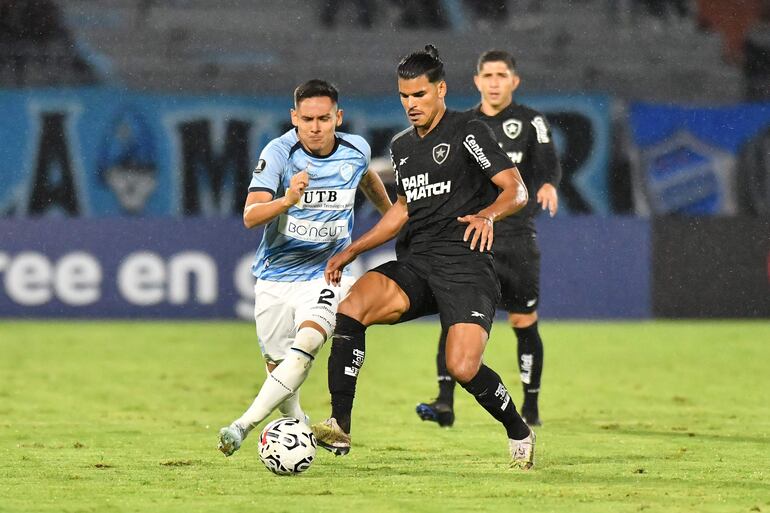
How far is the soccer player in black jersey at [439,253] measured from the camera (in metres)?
6.11

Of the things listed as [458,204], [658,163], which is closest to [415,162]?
[458,204]

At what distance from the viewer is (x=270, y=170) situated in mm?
6535

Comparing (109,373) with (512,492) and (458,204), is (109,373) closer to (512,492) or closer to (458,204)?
(458,204)

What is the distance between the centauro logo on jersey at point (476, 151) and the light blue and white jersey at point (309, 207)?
0.68 metres

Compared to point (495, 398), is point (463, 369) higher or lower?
higher

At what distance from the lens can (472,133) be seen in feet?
20.8

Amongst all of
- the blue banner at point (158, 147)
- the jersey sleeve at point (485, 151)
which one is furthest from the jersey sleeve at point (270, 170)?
the blue banner at point (158, 147)

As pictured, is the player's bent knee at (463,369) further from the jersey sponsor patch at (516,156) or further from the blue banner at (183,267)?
the blue banner at (183,267)

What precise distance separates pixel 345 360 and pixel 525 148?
254cm

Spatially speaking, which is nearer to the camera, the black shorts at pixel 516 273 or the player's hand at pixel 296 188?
the player's hand at pixel 296 188

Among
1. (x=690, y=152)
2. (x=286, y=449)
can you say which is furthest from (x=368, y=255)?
(x=286, y=449)

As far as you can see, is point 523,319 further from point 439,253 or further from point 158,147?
point 158,147

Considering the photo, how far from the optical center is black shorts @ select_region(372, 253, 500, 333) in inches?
244

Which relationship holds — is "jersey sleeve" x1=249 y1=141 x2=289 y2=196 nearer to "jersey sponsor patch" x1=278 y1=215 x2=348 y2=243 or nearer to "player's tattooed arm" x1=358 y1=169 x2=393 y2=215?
"jersey sponsor patch" x1=278 y1=215 x2=348 y2=243
